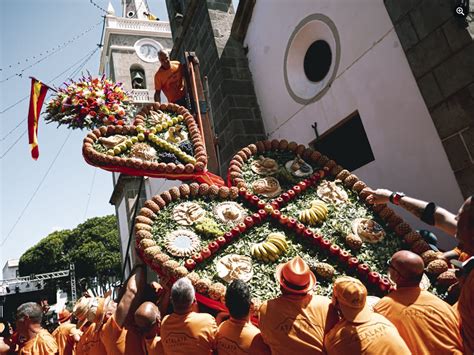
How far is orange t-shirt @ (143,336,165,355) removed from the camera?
273 cm

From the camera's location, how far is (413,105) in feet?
Result: 15.1

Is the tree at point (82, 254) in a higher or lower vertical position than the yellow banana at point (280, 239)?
higher

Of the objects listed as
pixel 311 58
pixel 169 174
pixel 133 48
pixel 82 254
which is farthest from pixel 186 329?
pixel 82 254

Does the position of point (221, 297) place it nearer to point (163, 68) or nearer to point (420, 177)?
point (420, 177)

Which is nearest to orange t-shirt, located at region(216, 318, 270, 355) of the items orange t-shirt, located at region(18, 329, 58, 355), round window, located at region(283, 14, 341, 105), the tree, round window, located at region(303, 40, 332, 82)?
orange t-shirt, located at region(18, 329, 58, 355)

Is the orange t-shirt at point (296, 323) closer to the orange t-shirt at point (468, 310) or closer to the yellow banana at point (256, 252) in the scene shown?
the orange t-shirt at point (468, 310)

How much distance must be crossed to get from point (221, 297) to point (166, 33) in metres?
23.5

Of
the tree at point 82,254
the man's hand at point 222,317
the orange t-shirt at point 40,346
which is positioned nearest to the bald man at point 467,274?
the man's hand at point 222,317

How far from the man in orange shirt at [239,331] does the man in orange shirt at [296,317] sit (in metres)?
0.09

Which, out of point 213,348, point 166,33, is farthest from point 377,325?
point 166,33

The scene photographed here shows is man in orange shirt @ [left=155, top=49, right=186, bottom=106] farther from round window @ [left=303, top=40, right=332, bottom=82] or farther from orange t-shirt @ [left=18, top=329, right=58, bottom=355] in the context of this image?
orange t-shirt @ [left=18, top=329, right=58, bottom=355]

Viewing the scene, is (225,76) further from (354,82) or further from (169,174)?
(169,174)

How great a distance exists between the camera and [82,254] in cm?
2652

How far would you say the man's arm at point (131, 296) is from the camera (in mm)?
3064
